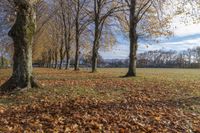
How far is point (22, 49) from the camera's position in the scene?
14836 millimetres

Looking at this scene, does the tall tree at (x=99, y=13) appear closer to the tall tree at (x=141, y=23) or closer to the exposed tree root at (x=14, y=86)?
the tall tree at (x=141, y=23)

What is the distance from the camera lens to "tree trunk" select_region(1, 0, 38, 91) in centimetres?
1466

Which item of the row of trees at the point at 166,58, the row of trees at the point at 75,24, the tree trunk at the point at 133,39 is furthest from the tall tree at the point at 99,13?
the row of trees at the point at 166,58

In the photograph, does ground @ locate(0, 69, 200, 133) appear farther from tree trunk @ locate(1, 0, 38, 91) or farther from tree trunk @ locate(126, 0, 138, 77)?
tree trunk @ locate(126, 0, 138, 77)

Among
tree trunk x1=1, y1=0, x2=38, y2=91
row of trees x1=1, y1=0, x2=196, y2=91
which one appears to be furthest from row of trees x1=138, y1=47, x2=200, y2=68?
tree trunk x1=1, y1=0, x2=38, y2=91

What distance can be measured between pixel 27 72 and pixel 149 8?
17.5 m

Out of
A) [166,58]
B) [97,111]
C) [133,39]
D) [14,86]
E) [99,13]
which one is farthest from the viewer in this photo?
[166,58]

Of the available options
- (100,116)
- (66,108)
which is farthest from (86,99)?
(100,116)

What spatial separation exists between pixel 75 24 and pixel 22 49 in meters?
32.5

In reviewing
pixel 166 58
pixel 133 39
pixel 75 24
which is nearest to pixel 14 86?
pixel 133 39

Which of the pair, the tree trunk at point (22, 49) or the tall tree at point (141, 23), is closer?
the tree trunk at point (22, 49)

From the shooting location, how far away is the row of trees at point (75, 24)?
14867mm

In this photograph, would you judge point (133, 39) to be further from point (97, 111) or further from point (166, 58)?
point (166, 58)

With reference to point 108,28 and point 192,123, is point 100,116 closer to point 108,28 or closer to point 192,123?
point 192,123
